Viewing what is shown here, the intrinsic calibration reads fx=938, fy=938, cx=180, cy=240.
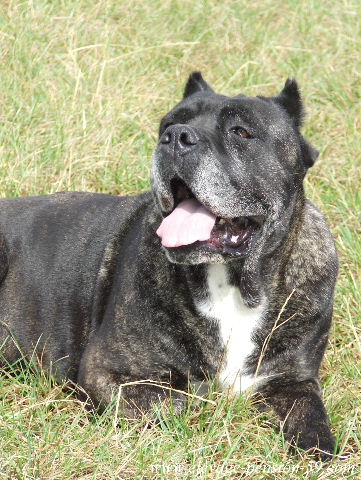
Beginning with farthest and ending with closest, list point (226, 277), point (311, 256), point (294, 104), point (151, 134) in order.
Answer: point (151, 134)
point (294, 104)
point (311, 256)
point (226, 277)

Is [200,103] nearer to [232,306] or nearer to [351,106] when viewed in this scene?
[232,306]

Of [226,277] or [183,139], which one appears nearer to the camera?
[183,139]

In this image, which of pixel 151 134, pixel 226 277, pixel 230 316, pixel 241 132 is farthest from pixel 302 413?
pixel 151 134

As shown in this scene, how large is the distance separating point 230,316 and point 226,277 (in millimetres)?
189

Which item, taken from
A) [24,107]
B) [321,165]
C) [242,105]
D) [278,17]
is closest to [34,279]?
[242,105]

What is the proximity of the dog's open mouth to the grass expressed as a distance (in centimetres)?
72

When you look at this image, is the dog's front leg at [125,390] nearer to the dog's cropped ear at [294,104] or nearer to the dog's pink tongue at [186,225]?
the dog's pink tongue at [186,225]

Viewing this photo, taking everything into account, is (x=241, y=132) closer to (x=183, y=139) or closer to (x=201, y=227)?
(x=183, y=139)

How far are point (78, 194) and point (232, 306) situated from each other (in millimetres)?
1527

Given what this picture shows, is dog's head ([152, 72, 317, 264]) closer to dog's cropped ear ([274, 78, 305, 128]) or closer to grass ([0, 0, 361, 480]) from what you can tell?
dog's cropped ear ([274, 78, 305, 128])

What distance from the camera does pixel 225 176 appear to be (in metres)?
4.17

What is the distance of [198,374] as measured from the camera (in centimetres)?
446

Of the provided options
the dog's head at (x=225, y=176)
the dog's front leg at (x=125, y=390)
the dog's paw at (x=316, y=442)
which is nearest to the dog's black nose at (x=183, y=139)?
the dog's head at (x=225, y=176)

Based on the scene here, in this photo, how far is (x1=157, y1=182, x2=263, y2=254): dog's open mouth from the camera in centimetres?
418
